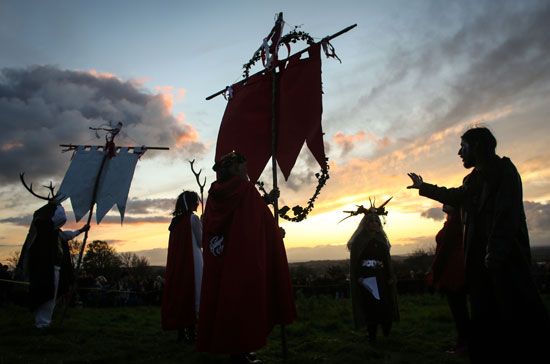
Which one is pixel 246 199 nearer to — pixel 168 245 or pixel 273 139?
pixel 273 139

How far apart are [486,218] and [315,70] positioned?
11.2 feet

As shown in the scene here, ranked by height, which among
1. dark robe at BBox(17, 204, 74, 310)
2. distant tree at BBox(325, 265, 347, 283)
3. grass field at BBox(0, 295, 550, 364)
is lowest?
grass field at BBox(0, 295, 550, 364)

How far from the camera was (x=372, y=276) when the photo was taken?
7.21 metres

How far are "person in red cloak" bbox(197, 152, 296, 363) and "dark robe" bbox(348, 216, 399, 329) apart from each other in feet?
8.51

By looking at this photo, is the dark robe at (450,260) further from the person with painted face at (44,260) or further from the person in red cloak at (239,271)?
the person with painted face at (44,260)

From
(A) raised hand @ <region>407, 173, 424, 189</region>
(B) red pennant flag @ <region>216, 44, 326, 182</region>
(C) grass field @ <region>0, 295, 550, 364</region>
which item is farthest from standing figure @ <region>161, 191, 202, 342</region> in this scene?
(A) raised hand @ <region>407, 173, 424, 189</region>

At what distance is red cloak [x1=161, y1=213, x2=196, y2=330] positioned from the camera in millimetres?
6543

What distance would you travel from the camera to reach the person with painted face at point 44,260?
26.0ft

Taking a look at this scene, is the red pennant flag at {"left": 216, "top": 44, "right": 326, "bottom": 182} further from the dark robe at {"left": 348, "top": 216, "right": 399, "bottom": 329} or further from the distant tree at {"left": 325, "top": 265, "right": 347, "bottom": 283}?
the distant tree at {"left": 325, "top": 265, "right": 347, "bottom": 283}

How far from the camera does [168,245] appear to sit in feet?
23.9

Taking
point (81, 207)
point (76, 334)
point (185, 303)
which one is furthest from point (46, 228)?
point (185, 303)

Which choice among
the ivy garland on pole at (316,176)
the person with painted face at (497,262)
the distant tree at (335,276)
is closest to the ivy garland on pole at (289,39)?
the ivy garland on pole at (316,176)

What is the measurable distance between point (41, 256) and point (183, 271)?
3.10 m

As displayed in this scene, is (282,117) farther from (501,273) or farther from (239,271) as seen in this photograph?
(501,273)
